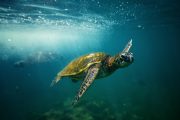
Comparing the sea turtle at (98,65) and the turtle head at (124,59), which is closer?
the turtle head at (124,59)

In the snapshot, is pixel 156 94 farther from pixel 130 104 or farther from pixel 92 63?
pixel 92 63

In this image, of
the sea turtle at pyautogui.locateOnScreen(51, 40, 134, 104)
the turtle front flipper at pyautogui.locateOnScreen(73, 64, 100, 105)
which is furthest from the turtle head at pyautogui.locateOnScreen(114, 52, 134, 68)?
the turtle front flipper at pyautogui.locateOnScreen(73, 64, 100, 105)

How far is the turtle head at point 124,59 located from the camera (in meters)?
5.82

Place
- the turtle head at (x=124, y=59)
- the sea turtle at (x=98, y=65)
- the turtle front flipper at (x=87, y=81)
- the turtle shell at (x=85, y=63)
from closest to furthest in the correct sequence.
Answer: the turtle front flipper at (x=87, y=81) < the turtle head at (x=124, y=59) < the sea turtle at (x=98, y=65) < the turtle shell at (x=85, y=63)

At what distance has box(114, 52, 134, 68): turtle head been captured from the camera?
582 cm

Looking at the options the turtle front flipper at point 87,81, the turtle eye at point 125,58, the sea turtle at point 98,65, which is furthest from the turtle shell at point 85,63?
the turtle eye at point 125,58

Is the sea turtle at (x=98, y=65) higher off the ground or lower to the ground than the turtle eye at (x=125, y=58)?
lower

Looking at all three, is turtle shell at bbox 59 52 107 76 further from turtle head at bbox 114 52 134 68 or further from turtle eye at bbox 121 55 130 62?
turtle eye at bbox 121 55 130 62

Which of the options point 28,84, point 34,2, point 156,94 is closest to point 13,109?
point 28,84

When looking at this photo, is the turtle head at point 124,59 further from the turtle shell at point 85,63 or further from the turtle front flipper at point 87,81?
the turtle shell at point 85,63

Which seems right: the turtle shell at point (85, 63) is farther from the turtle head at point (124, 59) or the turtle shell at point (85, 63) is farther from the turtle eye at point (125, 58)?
the turtle eye at point (125, 58)

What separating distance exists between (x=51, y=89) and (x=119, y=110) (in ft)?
53.1

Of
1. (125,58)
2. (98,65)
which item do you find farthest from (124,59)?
(98,65)

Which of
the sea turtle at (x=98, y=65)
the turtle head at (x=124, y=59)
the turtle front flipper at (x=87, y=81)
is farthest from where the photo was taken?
the sea turtle at (x=98, y=65)
